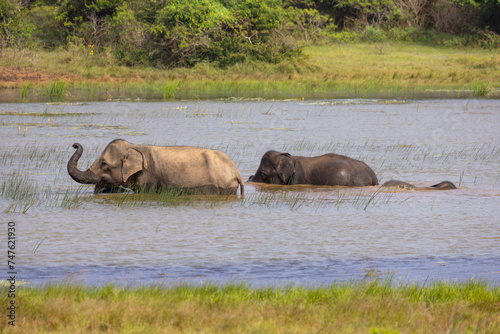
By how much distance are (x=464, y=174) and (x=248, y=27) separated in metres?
24.8

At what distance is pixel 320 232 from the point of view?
28.5 feet

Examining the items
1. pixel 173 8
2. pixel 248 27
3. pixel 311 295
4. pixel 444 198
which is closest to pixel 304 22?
pixel 248 27

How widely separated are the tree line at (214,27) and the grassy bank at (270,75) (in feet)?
3.66

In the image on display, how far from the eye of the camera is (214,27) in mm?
36219

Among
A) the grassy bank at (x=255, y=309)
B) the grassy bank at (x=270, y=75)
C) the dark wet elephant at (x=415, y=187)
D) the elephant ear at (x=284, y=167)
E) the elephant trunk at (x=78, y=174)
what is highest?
the grassy bank at (x=255, y=309)

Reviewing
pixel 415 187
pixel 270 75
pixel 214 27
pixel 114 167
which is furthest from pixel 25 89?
pixel 415 187

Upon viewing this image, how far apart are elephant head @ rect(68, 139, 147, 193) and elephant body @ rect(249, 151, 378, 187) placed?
2.29 metres

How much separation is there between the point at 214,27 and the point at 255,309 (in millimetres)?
32010

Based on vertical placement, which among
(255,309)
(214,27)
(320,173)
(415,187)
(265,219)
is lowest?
(214,27)

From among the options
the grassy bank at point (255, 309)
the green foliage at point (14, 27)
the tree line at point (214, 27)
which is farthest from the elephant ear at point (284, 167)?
the green foliage at point (14, 27)

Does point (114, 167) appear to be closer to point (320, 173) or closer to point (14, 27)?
point (320, 173)

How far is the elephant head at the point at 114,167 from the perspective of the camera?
33.6 ft

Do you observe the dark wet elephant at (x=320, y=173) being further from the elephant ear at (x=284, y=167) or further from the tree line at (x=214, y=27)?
the tree line at (x=214, y=27)

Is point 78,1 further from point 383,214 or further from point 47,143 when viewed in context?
point 383,214
